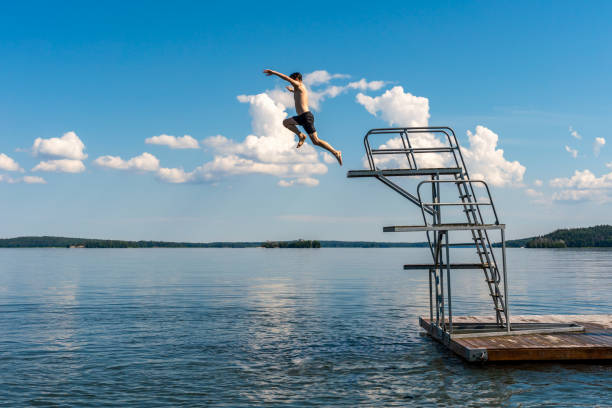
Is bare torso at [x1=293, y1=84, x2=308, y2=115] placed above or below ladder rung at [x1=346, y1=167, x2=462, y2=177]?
above

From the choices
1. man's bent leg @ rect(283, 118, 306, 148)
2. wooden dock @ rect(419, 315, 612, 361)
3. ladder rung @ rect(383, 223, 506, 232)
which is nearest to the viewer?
man's bent leg @ rect(283, 118, 306, 148)

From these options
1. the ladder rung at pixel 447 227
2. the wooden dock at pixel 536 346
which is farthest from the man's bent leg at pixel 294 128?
the wooden dock at pixel 536 346

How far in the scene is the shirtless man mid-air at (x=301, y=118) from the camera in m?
11.9

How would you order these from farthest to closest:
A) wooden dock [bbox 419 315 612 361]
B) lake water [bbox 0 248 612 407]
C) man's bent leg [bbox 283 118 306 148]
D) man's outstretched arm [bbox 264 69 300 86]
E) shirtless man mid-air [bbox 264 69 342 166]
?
wooden dock [bbox 419 315 612 361] → lake water [bbox 0 248 612 407] → man's bent leg [bbox 283 118 306 148] → shirtless man mid-air [bbox 264 69 342 166] → man's outstretched arm [bbox 264 69 300 86]

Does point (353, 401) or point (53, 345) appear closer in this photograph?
point (353, 401)

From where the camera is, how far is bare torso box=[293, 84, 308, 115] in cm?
1197

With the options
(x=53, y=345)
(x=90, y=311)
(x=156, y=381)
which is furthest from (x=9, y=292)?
(x=156, y=381)

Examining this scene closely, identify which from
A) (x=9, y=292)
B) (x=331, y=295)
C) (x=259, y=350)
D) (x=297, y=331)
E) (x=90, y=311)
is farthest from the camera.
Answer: (x=9, y=292)

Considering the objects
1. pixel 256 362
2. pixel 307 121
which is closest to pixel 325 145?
pixel 307 121

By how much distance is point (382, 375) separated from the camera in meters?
15.4

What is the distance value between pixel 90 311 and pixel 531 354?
23.2 m

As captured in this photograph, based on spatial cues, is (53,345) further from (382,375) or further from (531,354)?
(531,354)

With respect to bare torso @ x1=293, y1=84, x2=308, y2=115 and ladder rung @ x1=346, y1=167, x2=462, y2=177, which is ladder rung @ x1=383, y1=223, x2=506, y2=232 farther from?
bare torso @ x1=293, y1=84, x2=308, y2=115

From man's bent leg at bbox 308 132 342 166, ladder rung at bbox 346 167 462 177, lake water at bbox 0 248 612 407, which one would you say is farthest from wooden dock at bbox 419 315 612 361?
man's bent leg at bbox 308 132 342 166
